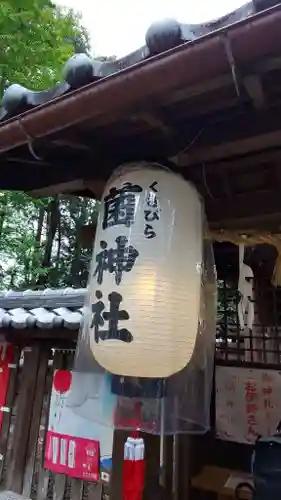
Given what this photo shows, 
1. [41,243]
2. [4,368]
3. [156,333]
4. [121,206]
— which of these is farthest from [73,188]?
[41,243]

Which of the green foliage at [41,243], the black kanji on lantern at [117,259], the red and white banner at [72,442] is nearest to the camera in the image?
the black kanji on lantern at [117,259]

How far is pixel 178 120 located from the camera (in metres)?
2.45

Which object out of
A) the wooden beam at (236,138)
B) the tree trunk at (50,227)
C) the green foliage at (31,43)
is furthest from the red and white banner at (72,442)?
the tree trunk at (50,227)

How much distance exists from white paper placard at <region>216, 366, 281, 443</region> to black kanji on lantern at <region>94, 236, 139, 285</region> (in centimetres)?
295

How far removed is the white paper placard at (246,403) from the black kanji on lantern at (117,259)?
9.67 feet

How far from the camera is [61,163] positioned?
3.11m

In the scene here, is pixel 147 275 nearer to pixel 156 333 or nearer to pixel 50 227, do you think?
pixel 156 333

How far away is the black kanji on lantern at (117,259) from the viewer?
2436 millimetres

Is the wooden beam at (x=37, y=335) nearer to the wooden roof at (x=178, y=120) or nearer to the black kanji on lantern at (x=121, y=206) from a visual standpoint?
the wooden roof at (x=178, y=120)

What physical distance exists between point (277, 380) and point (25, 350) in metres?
3.56

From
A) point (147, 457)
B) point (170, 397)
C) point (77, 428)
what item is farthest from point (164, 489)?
point (170, 397)

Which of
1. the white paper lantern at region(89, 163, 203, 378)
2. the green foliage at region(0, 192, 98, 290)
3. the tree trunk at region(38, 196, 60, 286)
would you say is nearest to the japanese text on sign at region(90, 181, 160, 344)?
the white paper lantern at region(89, 163, 203, 378)

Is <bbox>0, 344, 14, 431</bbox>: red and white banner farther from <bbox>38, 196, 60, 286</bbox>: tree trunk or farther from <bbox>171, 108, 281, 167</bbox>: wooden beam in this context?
<bbox>38, 196, 60, 286</bbox>: tree trunk

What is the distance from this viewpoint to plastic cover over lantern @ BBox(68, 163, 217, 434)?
7.75 feet
